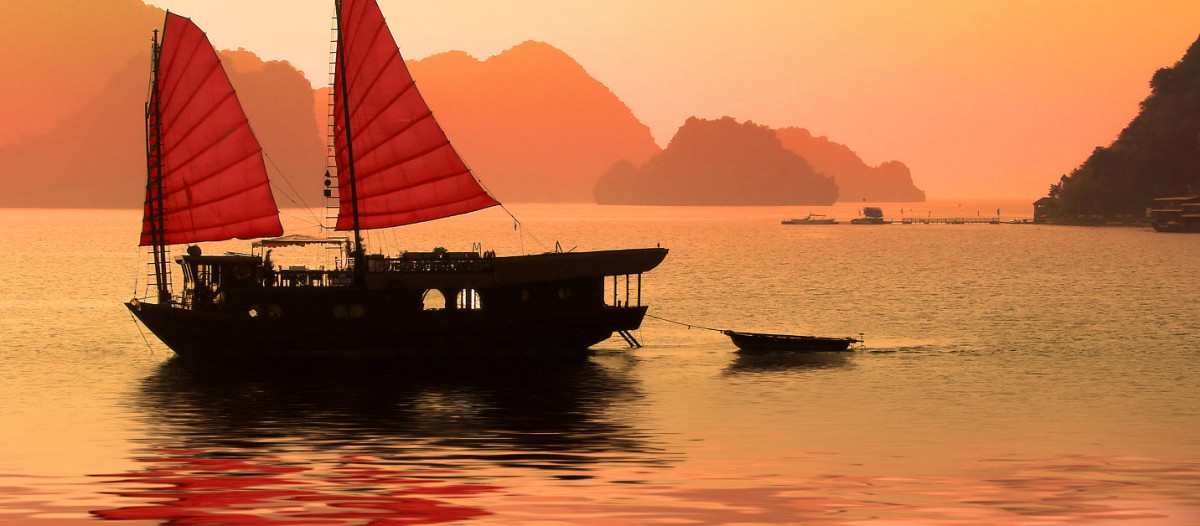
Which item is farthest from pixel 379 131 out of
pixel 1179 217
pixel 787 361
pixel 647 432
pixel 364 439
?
pixel 1179 217

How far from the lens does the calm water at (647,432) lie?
21125mm

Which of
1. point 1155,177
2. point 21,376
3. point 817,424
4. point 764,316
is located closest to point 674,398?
point 817,424

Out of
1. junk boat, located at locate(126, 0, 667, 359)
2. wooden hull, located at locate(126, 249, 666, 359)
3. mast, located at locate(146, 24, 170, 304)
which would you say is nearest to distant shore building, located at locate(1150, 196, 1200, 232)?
junk boat, located at locate(126, 0, 667, 359)

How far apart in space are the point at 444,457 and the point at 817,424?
28.4 ft

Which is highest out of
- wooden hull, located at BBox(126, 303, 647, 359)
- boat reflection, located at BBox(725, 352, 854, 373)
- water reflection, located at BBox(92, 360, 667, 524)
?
wooden hull, located at BBox(126, 303, 647, 359)

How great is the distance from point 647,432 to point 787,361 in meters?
13.3

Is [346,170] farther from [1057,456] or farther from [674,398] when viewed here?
[1057,456]

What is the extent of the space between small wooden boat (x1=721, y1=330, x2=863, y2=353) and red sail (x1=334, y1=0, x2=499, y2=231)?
368 inches

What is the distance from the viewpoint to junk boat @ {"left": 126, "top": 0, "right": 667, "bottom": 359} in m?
39.0

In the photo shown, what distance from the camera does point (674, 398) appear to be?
3434 centimetres

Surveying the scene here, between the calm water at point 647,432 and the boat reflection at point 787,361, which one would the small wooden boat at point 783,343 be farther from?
the calm water at point 647,432

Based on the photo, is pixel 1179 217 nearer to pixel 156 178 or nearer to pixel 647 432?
pixel 156 178

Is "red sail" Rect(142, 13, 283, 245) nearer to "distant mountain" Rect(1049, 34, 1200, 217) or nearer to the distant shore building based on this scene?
the distant shore building

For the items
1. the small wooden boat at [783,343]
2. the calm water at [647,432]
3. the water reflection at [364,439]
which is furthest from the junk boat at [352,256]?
the small wooden boat at [783,343]
